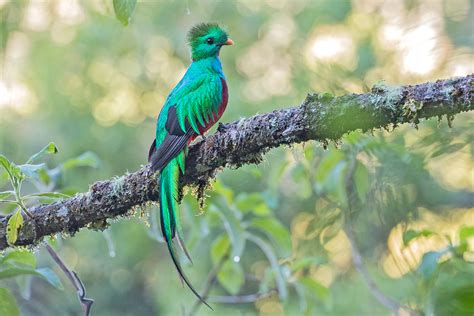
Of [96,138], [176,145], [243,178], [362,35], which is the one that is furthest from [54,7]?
[176,145]

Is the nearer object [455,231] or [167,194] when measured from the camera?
[455,231]

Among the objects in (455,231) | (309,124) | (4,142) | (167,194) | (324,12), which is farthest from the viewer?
(4,142)

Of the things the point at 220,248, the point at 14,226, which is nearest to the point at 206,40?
the point at 220,248

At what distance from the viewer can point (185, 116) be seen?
8.61 ft

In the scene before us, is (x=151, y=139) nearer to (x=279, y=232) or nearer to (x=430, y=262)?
(x=279, y=232)

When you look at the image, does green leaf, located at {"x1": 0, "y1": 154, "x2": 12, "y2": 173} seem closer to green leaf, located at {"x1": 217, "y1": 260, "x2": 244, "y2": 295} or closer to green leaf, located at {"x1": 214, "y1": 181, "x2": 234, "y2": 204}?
green leaf, located at {"x1": 214, "y1": 181, "x2": 234, "y2": 204}

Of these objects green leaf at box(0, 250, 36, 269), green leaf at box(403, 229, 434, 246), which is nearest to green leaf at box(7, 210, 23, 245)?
green leaf at box(0, 250, 36, 269)

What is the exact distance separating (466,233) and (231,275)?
80.4 inches

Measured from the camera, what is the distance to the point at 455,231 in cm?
132

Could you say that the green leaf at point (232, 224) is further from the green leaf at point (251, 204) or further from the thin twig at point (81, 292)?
the thin twig at point (81, 292)

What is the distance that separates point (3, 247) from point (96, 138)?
233 inches

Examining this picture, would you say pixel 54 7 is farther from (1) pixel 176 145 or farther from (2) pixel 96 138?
(1) pixel 176 145

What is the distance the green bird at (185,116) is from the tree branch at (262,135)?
0.21ft

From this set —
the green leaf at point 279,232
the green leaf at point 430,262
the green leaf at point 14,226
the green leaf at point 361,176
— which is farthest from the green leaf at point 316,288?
the green leaf at point 430,262
